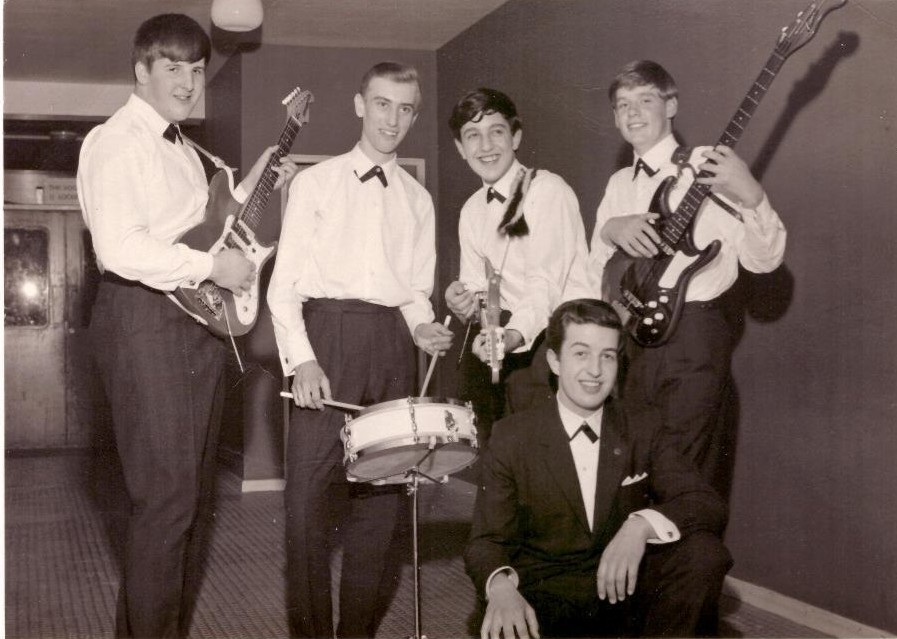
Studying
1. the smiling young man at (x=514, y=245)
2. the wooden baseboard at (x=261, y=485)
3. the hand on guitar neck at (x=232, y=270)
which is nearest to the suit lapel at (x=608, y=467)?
the smiling young man at (x=514, y=245)

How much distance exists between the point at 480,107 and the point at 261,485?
13.0 ft

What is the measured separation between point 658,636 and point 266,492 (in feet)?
15.0

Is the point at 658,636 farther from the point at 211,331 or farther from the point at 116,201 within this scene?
the point at 116,201

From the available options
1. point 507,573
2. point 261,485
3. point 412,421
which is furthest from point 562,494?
point 261,485

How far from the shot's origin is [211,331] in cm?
274

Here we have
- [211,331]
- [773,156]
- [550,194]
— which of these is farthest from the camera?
[773,156]

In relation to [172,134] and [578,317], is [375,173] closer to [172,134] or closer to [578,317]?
[172,134]

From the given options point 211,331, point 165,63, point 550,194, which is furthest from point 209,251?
point 550,194

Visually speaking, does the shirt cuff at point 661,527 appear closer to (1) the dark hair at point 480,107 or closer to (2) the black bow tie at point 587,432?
(2) the black bow tie at point 587,432

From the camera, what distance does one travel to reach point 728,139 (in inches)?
116

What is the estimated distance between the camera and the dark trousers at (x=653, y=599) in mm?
2230

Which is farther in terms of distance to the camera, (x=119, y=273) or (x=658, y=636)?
(x=119, y=273)

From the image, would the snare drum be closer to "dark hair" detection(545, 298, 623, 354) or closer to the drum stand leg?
the drum stand leg

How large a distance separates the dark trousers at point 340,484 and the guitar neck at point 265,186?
29cm
